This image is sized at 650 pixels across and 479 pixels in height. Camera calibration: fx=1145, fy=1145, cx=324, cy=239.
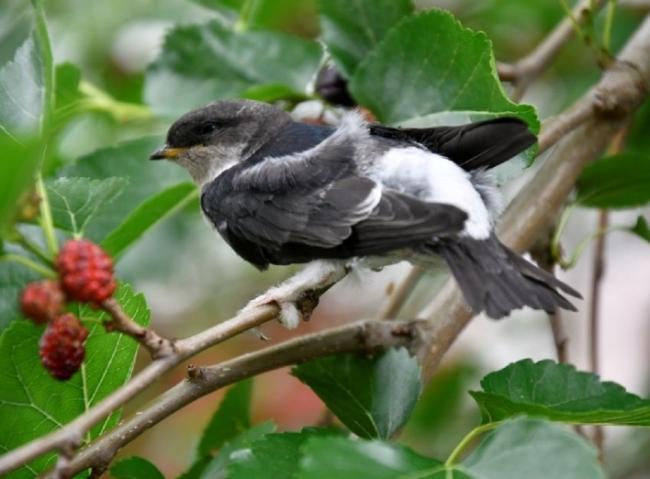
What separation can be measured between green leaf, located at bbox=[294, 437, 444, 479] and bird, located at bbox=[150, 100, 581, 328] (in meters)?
0.31

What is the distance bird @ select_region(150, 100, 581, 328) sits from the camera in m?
1.72

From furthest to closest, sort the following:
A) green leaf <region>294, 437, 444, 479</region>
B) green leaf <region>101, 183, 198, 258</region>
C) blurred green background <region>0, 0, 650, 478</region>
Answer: blurred green background <region>0, 0, 650, 478</region>
green leaf <region>101, 183, 198, 258</region>
green leaf <region>294, 437, 444, 479</region>

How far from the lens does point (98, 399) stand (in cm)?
170

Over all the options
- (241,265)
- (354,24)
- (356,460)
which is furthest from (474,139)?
(241,265)

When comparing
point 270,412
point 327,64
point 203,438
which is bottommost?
point 270,412

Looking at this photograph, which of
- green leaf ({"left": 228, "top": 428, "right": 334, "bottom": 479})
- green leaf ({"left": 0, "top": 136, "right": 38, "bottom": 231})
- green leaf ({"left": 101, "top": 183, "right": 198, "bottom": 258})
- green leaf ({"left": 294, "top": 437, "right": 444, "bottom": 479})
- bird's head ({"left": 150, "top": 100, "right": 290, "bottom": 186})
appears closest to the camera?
green leaf ({"left": 0, "top": 136, "right": 38, "bottom": 231})

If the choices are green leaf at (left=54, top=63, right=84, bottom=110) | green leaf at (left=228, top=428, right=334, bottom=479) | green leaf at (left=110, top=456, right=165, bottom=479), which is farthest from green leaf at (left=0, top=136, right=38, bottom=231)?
green leaf at (left=54, top=63, right=84, bottom=110)

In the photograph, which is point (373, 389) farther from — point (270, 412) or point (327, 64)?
point (270, 412)

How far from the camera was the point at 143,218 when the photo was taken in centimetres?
211

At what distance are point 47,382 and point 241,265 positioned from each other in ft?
7.50

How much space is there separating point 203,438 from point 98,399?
413mm

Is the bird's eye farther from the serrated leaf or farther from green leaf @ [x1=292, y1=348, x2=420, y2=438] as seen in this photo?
green leaf @ [x1=292, y1=348, x2=420, y2=438]

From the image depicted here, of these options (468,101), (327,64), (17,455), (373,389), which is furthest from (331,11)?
(17,455)

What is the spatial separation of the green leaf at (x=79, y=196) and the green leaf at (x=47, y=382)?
0.15m
